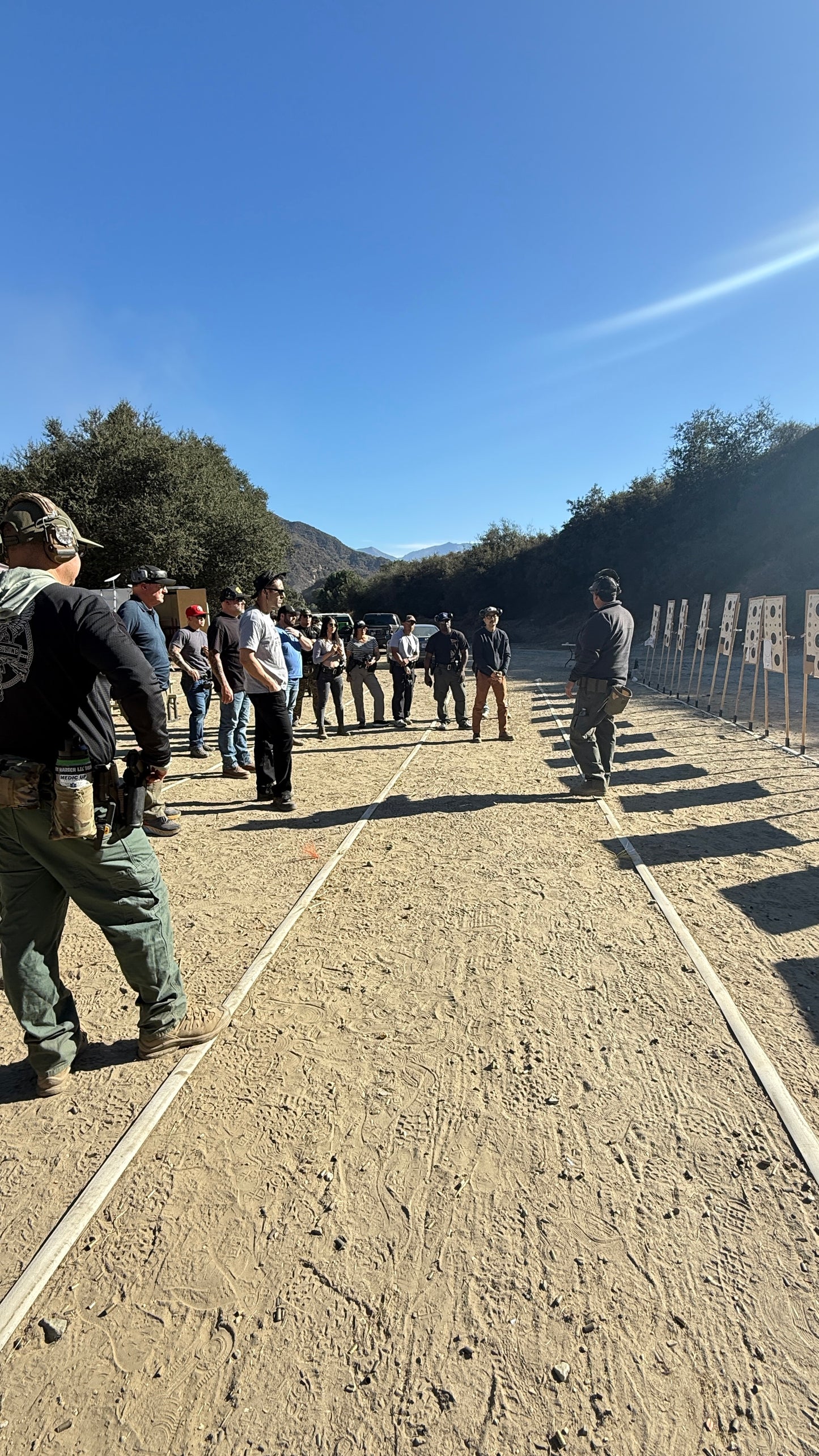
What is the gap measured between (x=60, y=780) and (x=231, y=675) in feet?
18.8

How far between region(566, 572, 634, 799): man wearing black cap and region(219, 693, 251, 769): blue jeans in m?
3.63

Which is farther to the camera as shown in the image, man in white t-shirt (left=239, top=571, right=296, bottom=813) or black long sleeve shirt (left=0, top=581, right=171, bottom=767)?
man in white t-shirt (left=239, top=571, right=296, bottom=813)

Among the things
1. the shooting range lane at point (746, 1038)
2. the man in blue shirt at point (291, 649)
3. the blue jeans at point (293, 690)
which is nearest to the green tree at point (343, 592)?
the man in blue shirt at point (291, 649)

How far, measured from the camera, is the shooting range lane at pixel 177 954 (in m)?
2.29

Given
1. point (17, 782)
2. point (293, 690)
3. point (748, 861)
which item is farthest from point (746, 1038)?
point (293, 690)

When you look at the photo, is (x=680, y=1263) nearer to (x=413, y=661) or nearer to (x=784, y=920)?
(x=784, y=920)

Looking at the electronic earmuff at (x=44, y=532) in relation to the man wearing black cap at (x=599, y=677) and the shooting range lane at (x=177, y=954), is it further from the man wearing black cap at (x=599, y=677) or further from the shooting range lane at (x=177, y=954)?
the man wearing black cap at (x=599, y=677)

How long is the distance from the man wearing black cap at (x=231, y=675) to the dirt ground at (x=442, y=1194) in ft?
11.7

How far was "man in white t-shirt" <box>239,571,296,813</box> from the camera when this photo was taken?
19.5 ft

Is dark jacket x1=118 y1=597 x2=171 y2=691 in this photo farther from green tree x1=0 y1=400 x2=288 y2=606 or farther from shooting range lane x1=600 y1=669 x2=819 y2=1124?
green tree x1=0 y1=400 x2=288 y2=606

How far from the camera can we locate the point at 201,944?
391 cm

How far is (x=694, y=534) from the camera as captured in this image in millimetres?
37156

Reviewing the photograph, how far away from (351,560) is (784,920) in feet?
565

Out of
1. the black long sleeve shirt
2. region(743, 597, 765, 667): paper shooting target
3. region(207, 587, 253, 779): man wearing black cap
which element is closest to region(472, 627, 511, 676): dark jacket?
region(207, 587, 253, 779): man wearing black cap
